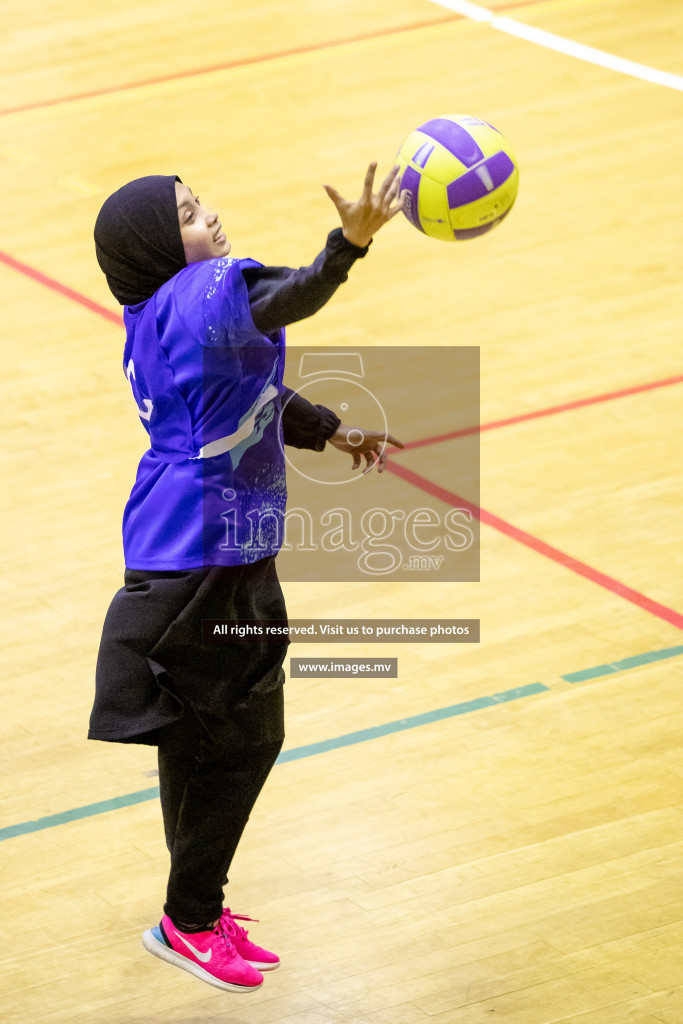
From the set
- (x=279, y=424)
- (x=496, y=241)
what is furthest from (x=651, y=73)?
(x=279, y=424)

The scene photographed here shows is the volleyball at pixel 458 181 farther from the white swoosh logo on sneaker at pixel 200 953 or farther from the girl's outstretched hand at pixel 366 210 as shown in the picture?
the white swoosh logo on sneaker at pixel 200 953

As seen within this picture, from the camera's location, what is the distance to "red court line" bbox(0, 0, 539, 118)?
413 inches

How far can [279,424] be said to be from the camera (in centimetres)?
337

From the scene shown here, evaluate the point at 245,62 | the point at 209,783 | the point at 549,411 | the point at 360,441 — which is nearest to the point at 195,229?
the point at 360,441

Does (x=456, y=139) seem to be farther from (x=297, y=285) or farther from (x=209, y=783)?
(x=209, y=783)

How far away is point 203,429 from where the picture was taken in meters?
3.21

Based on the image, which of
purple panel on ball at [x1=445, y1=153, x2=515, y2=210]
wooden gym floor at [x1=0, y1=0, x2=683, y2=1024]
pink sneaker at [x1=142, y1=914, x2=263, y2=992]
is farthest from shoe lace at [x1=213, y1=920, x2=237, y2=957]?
purple panel on ball at [x1=445, y1=153, x2=515, y2=210]

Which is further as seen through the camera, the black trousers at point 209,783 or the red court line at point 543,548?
the red court line at point 543,548

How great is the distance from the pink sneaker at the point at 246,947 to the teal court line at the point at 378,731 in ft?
2.55

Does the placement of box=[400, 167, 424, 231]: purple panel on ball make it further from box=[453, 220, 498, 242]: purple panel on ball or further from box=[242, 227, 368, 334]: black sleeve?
box=[242, 227, 368, 334]: black sleeve

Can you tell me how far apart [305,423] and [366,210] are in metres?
0.85

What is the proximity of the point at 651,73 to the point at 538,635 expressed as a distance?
6200mm

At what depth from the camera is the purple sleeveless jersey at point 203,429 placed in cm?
309

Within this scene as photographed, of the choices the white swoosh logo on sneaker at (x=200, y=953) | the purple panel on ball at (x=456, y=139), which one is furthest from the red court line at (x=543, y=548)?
the white swoosh logo on sneaker at (x=200, y=953)
